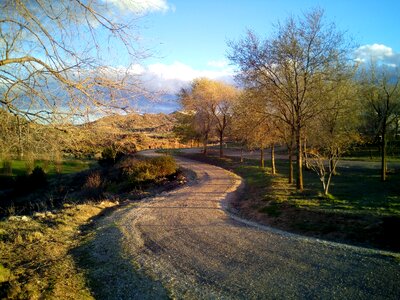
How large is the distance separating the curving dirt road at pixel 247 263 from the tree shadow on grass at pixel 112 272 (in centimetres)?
21

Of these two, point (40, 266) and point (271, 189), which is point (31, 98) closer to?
point (40, 266)

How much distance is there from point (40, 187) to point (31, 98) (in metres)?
38.5

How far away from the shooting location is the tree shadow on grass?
21.7 ft

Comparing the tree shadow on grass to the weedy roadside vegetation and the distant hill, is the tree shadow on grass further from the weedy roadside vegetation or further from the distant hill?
the distant hill

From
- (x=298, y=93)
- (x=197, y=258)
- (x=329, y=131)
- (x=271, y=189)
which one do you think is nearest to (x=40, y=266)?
(x=197, y=258)

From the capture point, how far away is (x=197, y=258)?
8.42 m

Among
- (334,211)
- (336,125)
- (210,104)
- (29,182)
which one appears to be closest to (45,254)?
A: (334,211)

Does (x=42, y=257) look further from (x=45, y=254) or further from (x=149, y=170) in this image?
(x=149, y=170)

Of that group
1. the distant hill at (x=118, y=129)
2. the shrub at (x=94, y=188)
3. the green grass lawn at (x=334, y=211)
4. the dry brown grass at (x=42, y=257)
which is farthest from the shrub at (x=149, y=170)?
the distant hill at (x=118, y=129)

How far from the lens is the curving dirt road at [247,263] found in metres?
6.25

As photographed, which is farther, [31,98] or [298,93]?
[298,93]

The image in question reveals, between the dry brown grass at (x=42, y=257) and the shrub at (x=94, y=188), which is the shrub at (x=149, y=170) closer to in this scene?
the shrub at (x=94, y=188)

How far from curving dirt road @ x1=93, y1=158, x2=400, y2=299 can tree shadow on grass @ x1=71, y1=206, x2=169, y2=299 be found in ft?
0.69

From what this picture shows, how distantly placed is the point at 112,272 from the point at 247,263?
3081mm
